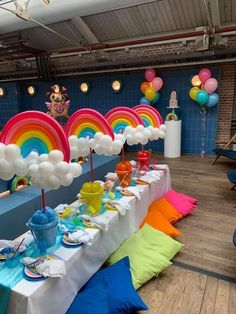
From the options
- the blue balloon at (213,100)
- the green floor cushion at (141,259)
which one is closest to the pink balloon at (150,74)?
the blue balloon at (213,100)

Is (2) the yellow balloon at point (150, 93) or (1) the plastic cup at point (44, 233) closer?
(1) the plastic cup at point (44, 233)

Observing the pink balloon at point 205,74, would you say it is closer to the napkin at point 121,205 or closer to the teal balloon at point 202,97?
the teal balloon at point 202,97

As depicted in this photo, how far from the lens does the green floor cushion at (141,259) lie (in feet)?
6.19

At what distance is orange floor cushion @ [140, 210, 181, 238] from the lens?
2.50 m

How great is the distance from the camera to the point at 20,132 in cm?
137

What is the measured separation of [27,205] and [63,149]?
1.10m

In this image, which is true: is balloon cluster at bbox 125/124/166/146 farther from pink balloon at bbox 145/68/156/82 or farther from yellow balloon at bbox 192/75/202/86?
pink balloon at bbox 145/68/156/82

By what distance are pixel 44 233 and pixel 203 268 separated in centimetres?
148

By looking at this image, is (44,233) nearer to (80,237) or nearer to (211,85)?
(80,237)

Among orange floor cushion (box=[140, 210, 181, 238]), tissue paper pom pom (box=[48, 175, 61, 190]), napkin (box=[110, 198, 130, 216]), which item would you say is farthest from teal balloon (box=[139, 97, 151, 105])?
tissue paper pom pom (box=[48, 175, 61, 190])

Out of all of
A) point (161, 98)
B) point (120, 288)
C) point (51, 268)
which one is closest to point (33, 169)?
point (51, 268)

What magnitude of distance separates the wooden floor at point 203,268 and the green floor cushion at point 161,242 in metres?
0.13

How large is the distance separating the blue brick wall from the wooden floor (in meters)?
2.62

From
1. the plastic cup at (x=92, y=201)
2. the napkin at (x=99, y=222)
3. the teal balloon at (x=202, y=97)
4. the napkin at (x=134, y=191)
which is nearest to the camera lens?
the napkin at (x=99, y=222)
